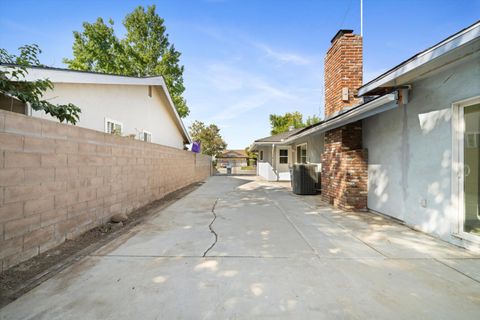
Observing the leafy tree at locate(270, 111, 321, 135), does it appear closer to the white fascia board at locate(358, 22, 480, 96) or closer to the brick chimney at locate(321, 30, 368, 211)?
the brick chimney at locate(321, 30, 368, 211)

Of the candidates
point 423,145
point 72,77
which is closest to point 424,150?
point 423,145

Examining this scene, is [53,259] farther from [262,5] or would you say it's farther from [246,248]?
[262,5]

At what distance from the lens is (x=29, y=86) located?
390 centimetres

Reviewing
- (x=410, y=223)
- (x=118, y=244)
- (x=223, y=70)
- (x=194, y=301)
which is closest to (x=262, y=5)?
(x=223, y=70)

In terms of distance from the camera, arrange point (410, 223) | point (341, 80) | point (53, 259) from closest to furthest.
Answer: point (53, 259), point (410, 223), point (341, 80)

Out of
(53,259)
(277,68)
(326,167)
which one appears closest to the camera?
(53,259)

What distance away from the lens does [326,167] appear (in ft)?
24.7

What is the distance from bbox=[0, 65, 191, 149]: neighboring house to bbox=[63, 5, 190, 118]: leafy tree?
10.5m

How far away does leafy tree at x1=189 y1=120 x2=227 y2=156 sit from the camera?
37481 millimetres

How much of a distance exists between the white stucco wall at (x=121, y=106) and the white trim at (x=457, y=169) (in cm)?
792

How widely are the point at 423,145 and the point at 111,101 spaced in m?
8.66

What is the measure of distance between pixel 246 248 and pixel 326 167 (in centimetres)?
507

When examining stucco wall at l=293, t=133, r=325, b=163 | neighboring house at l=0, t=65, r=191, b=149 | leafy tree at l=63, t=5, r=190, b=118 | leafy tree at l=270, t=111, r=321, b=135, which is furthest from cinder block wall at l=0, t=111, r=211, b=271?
leafy tree at l=270, t=111, r=321, b=135

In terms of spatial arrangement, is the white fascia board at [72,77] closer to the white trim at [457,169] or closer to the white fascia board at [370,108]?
the white fascia board at [370,108]
